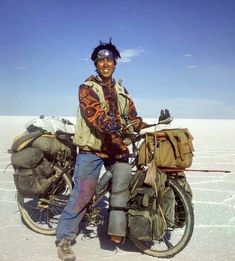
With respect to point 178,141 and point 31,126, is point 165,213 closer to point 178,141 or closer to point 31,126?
point 178,141

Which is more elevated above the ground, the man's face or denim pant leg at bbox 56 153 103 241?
the man's face

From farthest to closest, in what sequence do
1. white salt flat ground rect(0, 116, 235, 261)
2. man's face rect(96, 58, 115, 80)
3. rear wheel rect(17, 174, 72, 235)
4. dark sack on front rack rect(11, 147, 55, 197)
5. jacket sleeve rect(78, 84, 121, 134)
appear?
rear wheel rect(17, 174, 72, 235), dark sack on front rack rect(11, 147, 55, 197), man's face rect(96, 58, 115, 80), white salt flat ground rect(0, 116, 235, 261), jacket sleeve rect(78, 84, 121, 134)

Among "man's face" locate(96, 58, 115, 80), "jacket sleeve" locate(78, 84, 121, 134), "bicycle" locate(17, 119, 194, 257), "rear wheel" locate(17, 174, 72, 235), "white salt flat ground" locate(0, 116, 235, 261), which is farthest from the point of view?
"rear wheel" locate(17, 174, 72, 235)

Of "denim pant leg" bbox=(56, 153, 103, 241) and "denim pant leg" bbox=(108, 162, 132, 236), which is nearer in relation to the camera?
"denim pant leg" bbox=(108, 162, 132, 236)

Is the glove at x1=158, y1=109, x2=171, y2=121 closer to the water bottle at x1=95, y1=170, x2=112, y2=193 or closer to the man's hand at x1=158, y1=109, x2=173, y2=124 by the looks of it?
the man's hand at x1=158, y1=109, x2=173, y2=124

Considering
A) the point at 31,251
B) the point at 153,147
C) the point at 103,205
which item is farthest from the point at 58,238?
the point at 103,205

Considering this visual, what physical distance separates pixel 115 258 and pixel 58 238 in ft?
2.10

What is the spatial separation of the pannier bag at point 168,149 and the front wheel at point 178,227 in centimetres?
25

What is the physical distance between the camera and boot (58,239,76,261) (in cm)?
421

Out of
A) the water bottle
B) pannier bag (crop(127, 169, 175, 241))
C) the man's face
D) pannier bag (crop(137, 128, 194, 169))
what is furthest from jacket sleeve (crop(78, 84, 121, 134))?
pannier bag (crop(127, 169, 175, 241))

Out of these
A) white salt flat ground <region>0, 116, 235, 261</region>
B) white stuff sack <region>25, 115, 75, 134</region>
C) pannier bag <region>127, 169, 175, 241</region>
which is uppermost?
white stuff sack <region>25, 115, 75, 134</region>

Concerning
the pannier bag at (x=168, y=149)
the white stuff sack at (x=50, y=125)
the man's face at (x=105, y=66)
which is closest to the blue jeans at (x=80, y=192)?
the pannier bag at (x=168, y=149)

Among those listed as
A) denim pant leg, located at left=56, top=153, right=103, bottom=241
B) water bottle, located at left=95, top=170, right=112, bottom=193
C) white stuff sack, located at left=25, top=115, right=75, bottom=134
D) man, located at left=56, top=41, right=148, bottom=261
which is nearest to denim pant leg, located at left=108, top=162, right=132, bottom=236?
man, located at left=56, top=41, right=148, bottom=261

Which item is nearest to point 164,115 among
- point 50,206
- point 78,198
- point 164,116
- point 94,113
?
point 164,116
